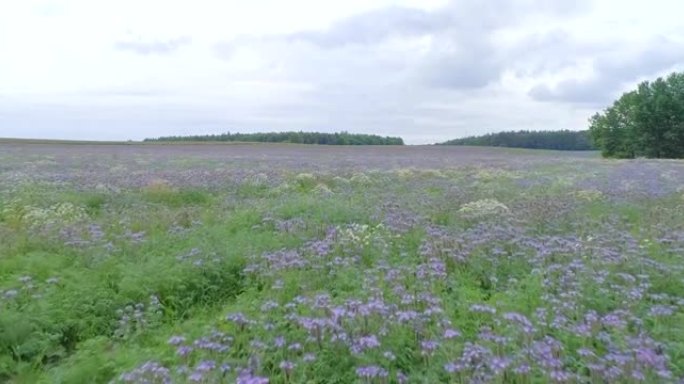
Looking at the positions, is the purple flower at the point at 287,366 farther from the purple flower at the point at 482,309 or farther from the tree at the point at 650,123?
the tree at the point at 650,123

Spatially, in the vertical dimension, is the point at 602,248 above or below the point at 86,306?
above

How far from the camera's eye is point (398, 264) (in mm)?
6746

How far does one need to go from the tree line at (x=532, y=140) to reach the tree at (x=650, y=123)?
2121cm

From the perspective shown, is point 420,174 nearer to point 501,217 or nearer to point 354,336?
point 501,217

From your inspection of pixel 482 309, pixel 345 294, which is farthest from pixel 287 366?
pixel 482 309

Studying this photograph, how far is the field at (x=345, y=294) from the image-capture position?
4.11 m

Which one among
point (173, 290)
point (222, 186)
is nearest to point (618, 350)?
point (173, 290)

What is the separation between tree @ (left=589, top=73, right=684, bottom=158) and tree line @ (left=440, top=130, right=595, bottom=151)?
835 inches

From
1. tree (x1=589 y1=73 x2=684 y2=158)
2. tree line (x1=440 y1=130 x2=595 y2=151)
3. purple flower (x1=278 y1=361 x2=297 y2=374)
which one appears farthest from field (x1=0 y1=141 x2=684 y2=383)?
tree line (x1=440 y1=130 x2=595 y2=151)

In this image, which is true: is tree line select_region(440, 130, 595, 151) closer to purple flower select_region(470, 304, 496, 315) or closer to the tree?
the tree

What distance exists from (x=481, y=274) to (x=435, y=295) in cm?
133

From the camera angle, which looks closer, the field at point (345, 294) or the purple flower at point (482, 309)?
the field at point (345, 294)

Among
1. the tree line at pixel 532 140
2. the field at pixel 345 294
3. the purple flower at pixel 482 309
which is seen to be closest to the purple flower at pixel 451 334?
the field at pixel 345 294

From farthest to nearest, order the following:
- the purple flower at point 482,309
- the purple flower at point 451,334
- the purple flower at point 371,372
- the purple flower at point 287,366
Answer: the purple flower at point 482,309, the purple flower at point 451,334, the purple flower at point 287,366, the purple flower at point 371,372
